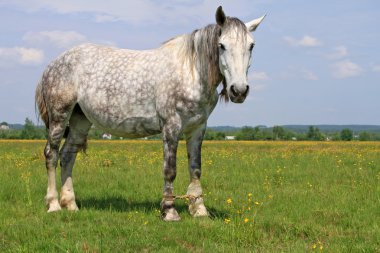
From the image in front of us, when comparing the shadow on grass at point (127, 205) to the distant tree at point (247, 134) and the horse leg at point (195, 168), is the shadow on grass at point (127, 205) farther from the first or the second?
the distant tree at point (247, 134)

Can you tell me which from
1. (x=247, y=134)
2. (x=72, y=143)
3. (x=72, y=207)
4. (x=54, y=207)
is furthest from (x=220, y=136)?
(x=54, y=207)

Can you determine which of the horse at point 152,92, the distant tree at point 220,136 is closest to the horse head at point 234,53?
the horse at point 152,92

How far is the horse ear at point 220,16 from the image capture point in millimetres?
6613

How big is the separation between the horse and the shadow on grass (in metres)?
0.40

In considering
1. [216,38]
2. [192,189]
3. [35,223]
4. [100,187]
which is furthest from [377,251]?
[100,187]

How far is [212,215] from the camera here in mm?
7906

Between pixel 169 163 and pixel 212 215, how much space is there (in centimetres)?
136

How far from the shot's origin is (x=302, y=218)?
7.61 meters

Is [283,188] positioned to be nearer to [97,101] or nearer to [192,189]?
[192,189]

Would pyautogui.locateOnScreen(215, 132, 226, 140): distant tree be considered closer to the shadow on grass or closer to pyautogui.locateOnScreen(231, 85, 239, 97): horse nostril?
the shadow on grass

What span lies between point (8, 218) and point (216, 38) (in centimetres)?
447

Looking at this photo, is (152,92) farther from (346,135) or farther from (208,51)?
(346,135)

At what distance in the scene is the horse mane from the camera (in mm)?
6914

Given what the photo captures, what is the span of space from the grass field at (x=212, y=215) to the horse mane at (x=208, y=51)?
190 cm
